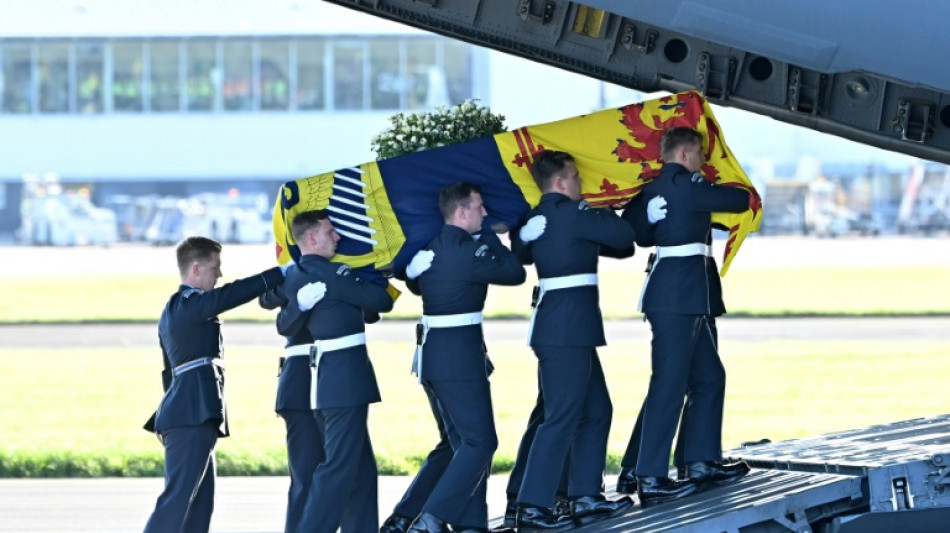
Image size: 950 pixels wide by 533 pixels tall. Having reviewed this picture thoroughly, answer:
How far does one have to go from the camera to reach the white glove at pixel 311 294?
6.48 metres

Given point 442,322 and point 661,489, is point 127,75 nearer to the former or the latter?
point 442,322

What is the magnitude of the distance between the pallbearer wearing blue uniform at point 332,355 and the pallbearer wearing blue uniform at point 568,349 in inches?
30.2

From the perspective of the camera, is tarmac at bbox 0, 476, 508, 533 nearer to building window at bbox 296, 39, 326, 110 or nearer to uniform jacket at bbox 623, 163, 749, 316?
uniform jacket at bbox 623, 163, 749, 316

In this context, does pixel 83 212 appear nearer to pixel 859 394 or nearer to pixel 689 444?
pixel 859 394

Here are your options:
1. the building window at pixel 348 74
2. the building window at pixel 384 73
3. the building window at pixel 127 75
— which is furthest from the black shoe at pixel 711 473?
the building window at pixel 127 75

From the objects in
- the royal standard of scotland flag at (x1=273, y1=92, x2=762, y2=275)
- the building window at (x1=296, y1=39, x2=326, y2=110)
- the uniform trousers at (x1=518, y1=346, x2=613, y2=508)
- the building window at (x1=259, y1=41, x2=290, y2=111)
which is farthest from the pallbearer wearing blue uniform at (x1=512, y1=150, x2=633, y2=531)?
the building window at (x1=259, y1=41, x2=290, y2=111)

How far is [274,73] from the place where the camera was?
44.6 meters

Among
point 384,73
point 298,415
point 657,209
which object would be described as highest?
point 384,73

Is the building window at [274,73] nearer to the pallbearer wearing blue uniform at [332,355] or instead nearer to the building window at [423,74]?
the building window at [423,74]

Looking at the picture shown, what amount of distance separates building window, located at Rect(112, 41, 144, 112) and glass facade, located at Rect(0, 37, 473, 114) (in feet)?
0.10

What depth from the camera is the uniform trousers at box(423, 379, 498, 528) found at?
6434 millimetres

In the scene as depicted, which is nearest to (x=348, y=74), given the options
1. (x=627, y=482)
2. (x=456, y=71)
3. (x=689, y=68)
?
(x=456, y=71)

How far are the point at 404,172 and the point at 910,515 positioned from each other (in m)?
2.88

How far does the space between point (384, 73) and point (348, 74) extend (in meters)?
1.15
